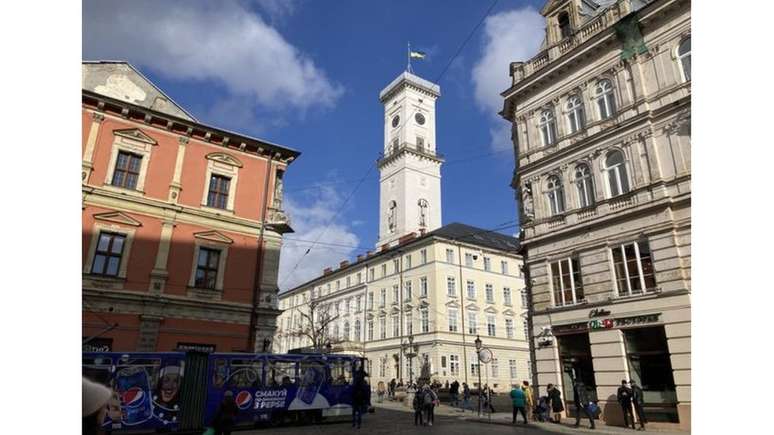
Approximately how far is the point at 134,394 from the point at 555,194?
59.8 ft

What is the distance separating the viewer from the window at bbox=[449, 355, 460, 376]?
46.4 metres

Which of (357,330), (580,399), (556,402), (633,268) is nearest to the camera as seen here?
(633,268)

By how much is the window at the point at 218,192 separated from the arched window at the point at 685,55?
20892mm

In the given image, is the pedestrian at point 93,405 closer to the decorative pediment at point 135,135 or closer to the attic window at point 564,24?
the decorative pediment at point 135,135

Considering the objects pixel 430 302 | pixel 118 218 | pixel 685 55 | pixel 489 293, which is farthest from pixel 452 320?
pixel 685 55

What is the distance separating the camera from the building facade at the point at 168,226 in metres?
19.8

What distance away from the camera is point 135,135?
22.2 m

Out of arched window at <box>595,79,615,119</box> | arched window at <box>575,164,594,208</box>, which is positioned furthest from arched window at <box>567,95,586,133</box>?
arched window at <box>575,164,594,208</box>

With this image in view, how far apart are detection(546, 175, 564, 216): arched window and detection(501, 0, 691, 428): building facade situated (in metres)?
0.06

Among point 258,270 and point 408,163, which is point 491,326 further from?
point 258,270

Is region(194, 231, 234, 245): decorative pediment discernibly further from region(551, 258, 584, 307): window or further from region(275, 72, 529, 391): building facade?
region(275, 72, 529, 391): building facade

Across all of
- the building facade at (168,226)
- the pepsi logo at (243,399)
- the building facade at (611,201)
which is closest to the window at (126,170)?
the building facade at (168,226)

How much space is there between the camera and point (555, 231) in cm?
1980
